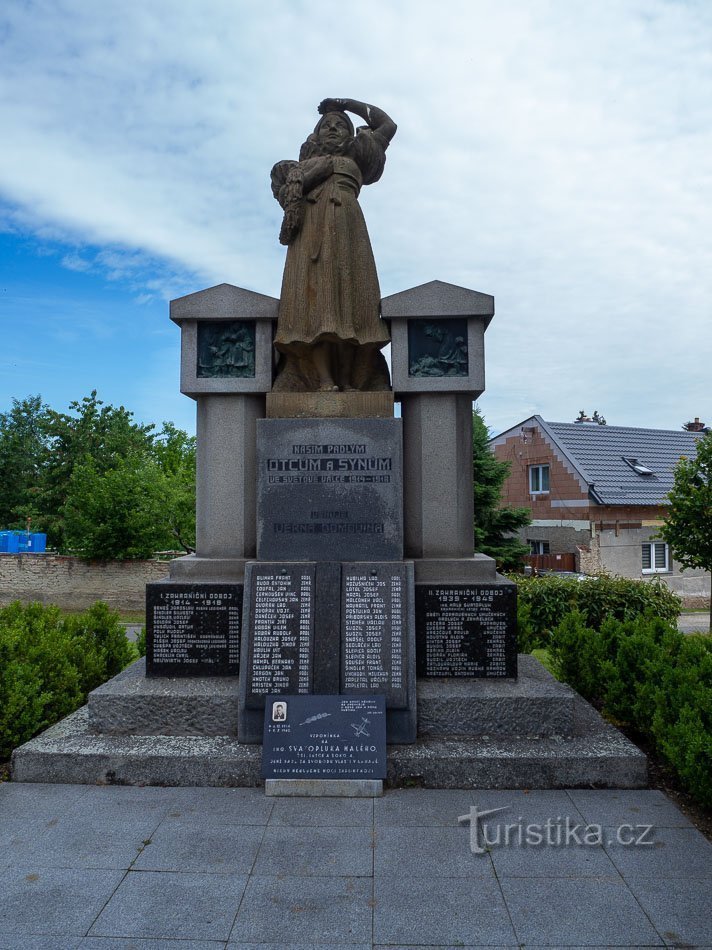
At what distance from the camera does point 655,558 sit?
2141 cm

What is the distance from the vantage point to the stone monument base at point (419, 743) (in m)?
4.55

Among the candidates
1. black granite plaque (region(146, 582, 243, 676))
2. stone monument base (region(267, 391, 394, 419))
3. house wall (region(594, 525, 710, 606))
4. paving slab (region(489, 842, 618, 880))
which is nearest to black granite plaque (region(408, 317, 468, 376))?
stone monument base (region(267, 391, 394, 419))

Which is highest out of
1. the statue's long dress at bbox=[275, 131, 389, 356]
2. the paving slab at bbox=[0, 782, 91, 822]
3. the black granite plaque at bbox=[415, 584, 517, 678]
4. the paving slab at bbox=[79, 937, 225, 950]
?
the statue's long dress at bbox=[275, 131, 389, 356]

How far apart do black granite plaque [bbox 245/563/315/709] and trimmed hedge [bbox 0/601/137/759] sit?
172 centimetres

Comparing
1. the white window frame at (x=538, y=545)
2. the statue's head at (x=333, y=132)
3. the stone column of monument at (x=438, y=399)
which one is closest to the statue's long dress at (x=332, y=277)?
the statue's head at (x=333, y=132)

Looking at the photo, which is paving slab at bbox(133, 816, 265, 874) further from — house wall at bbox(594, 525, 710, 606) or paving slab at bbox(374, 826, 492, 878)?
house wall at bbox(594, 525, 710, 606)

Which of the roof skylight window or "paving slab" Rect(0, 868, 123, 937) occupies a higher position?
the roof skylight window

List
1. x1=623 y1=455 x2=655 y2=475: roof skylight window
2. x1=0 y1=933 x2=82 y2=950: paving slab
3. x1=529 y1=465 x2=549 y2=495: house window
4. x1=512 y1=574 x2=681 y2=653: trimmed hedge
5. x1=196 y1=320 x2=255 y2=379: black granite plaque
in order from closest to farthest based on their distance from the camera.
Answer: x1=0 y1=933 x2=82 y2=950: paving slab → x1=196 y1=320 x2=255 y2=379: black granite plaque → x1=512 y1=574 x2=681 y2=653: trimmed hedge → x1=623 y1=455 x2=655 y2=475: roof skylight window → x1=529 y1=465 x2=549 y2=495: house window

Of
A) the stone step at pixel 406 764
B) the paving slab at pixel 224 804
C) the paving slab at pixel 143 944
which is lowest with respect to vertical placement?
the paving slab at pixel 143 944

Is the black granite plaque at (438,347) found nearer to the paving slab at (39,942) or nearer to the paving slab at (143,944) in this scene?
the paving slab at (143,944)

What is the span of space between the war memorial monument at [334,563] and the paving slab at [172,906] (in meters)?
1.10

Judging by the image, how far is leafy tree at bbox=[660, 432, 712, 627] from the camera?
14.0m

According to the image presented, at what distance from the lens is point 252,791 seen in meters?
4.49

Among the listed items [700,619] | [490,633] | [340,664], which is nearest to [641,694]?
[490,633]
